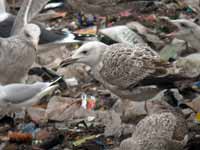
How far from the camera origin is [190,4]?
866cm

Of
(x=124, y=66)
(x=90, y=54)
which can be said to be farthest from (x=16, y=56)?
(x=124, y=66)

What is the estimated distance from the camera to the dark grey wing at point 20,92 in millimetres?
5727

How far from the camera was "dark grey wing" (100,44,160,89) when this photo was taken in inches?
229

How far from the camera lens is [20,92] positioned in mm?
5781

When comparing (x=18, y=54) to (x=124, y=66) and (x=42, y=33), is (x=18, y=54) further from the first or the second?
(x=124, y=66)

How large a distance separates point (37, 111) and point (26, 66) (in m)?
0.46

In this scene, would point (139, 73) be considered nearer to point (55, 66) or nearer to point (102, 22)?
point (55, 66)

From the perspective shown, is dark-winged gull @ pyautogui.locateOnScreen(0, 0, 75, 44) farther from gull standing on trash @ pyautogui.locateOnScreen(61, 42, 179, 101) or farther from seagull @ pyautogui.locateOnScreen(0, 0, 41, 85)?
gull standing on trash @ pyautogui.locateOnScreen(61, 42, 179, 101)

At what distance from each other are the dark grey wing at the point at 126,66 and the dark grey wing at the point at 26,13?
1671mm

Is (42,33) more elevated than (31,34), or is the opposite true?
(31,34)

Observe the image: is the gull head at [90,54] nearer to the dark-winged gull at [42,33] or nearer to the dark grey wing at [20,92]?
the dark grey wing at [20,92]

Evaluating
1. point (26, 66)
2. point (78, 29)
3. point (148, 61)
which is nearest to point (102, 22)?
point (78, 29)

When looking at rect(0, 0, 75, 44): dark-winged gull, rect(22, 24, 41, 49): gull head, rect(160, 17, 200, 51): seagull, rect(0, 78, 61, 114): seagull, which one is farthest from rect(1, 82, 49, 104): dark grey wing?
rect(160, 17, 200, 51): seagull

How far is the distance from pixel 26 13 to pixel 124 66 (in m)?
1.97
